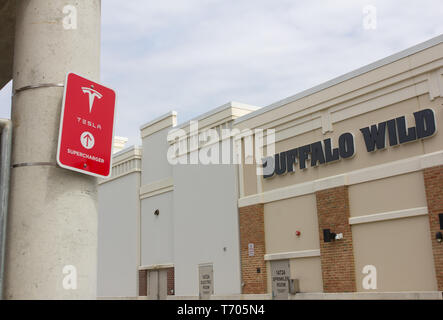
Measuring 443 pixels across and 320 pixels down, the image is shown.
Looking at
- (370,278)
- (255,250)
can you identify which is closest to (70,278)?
(370,278)

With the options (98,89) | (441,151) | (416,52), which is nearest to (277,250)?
(441,151)

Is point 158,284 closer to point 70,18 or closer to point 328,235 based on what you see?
point 328,235

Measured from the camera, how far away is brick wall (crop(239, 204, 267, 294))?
2131 cm

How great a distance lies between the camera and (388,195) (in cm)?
1717

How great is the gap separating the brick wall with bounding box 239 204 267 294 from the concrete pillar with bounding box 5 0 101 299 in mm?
18980

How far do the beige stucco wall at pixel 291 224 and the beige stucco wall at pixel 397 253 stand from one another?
1978 millimetres

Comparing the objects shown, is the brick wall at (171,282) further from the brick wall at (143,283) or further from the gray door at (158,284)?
the brick wall at (143,283)

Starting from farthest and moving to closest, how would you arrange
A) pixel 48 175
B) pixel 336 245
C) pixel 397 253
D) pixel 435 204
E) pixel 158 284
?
pixel 158 284, pixel 336 245, pixel 397 253, pixel 435 204, pixel 48 175

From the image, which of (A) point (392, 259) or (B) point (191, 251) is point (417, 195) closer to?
(A) point (392, 259)

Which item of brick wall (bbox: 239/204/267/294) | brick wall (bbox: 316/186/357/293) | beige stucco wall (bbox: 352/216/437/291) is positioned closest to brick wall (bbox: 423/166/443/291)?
beige stucco wall (bbox: 352/216/437/291)

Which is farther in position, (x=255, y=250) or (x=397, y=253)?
(x=255, y=250)

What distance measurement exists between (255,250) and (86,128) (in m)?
19.4

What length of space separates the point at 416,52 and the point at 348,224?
20.6ft

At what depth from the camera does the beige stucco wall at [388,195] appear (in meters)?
16.3
